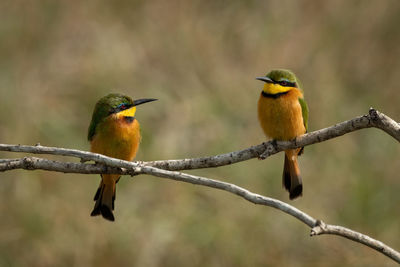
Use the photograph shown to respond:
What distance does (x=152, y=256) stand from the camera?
6.96 m

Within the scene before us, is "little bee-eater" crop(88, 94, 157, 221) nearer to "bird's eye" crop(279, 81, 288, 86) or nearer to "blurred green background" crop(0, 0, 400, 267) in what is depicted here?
"bird's eye" crop(279, 81, 288, 86)

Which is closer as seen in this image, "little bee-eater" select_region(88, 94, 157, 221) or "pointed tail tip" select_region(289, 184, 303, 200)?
"little bee-eater" select_region(88, 94, 157, 221)

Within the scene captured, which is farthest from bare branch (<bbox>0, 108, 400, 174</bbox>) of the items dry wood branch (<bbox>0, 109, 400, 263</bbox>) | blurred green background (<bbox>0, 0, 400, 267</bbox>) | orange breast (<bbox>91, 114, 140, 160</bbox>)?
blurred green background (<bbox>0, 0, 400, 267</bbox>)

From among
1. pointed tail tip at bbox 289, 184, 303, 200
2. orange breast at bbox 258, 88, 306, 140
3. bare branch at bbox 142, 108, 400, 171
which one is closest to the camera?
bare branch at bbox 142, 108, 400, 171

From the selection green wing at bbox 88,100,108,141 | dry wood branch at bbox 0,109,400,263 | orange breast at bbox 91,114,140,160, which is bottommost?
dry wood branch at bbox 0,109,400,263

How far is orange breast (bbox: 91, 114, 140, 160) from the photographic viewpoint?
4273 mm

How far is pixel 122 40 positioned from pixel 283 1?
2547mm

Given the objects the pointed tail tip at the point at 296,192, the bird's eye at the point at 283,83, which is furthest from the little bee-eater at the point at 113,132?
the pointed tail tip at the point at 296,192

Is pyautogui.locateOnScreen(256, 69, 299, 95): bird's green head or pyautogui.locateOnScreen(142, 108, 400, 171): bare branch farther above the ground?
pyautogui.locateOnScreen(256, 69, 299, 95): bird's green head

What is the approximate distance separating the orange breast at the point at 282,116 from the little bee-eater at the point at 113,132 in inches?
31.0

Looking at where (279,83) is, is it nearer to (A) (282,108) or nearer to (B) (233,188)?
(A) (282,108)

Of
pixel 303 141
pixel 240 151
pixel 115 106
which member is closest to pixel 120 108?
pixel 115 106

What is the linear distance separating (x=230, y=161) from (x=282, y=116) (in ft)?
3.07

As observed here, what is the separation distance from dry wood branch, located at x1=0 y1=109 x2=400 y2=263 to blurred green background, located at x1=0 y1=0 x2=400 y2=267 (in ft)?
11.7
